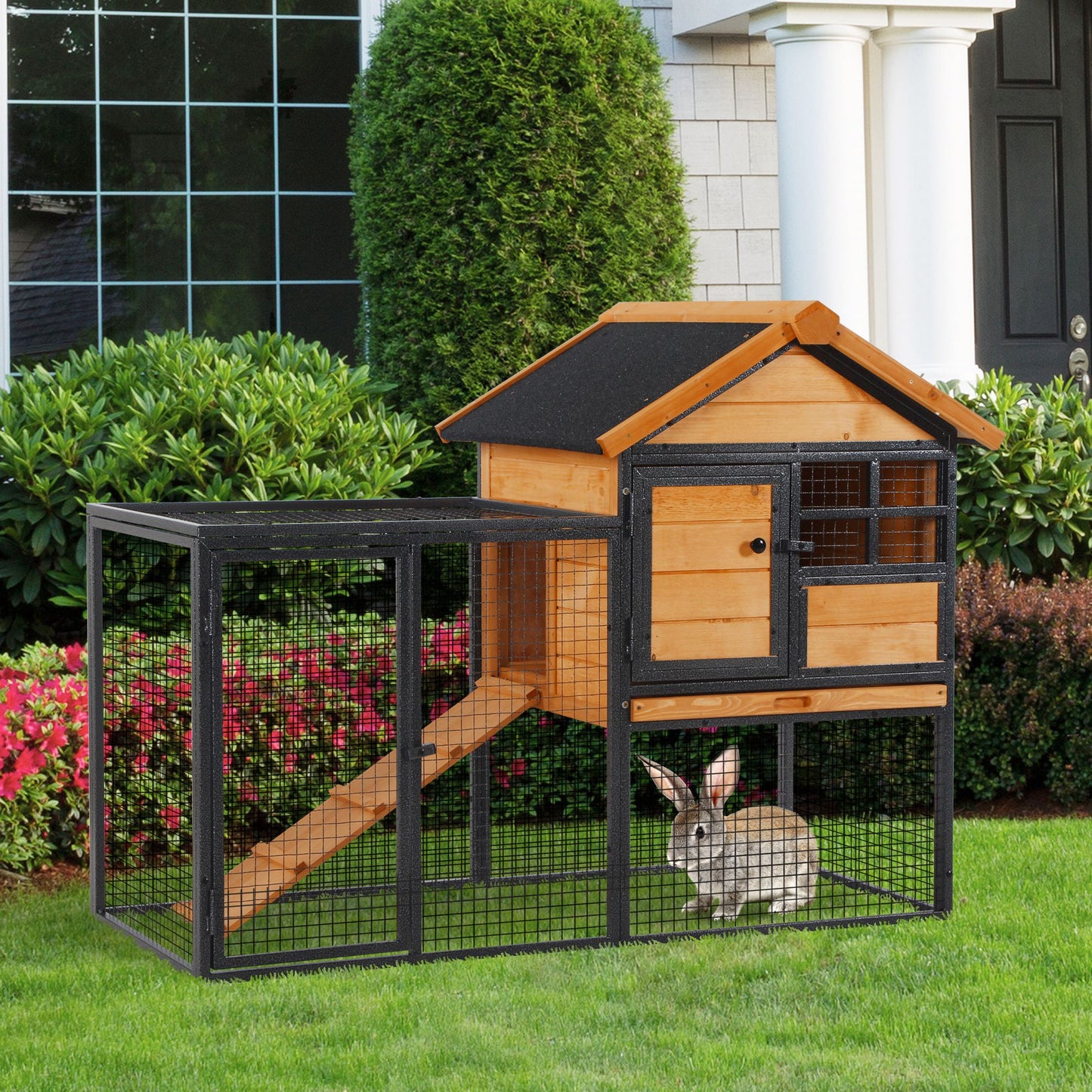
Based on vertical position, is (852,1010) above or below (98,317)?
below

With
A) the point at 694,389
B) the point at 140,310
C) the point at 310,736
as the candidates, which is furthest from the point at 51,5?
the point at 694,389

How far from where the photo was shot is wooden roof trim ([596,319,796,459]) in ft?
15.7

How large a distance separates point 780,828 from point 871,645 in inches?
24.5

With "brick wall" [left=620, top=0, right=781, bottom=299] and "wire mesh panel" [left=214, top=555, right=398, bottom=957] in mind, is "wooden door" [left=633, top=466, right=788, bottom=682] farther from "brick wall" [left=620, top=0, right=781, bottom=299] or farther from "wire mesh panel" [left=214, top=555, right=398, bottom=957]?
"brick wall" [left=620, top=0, right=781, bottom=299]

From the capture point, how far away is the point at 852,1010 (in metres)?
4.42

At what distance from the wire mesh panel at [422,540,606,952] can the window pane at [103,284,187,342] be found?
9.13ft

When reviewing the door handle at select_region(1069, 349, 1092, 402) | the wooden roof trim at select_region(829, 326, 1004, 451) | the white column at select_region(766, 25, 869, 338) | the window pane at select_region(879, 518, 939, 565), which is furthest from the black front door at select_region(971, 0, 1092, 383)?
the wooden roof trim at select_region(829, 326, 1004, 451)

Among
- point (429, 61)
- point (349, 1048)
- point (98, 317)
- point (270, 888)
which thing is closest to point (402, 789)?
point (270, 888)

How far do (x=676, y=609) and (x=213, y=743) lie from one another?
1.31m

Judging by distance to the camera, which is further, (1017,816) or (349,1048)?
(1017,816)

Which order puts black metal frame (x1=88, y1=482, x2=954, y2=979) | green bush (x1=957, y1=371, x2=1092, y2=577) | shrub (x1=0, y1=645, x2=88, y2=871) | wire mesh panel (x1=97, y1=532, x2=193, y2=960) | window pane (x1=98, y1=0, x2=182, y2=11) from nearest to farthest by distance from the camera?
black metal frame (x1=88, y1=482, x2=954, y2=979) < wire mesh panel (x1=97, y1=532, x2=193, y2=960) < shrub (x1=0, y1=645, x2=88, y2=871) < green bush (x1=957, y1=371, x2=1092, y2=577) < window pane (x1=98, y1=0, x2=182, y2=11)

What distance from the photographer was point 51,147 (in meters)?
8.84

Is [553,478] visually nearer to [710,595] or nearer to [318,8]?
[710,595]

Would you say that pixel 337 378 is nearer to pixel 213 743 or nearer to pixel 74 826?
pixel 74 826
